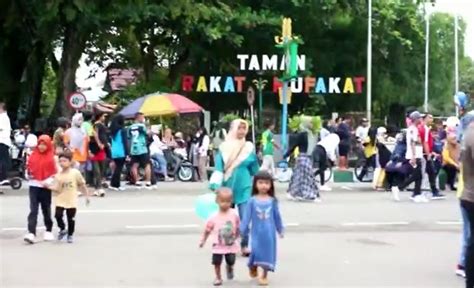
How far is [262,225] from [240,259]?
4.80 ft

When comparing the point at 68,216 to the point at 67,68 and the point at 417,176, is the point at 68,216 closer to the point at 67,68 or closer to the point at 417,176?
the point at 417,176

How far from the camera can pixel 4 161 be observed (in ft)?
61.1

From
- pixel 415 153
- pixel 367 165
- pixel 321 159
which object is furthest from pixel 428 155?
pixel 367 165

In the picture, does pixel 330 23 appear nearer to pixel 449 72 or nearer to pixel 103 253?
pixel 449 72

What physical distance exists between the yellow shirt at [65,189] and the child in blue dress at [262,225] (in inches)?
127

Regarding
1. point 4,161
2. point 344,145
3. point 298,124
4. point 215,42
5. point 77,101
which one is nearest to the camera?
point 4,161

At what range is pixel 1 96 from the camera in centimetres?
3381

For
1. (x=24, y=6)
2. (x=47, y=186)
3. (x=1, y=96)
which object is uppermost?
(x=24, y=6)

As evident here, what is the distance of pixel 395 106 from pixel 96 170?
112 feet

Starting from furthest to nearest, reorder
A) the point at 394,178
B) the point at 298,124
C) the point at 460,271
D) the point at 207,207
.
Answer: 1. the point at 298,124
2. the point at 394,178
3. the point at 460,271
4. the point at 207,207

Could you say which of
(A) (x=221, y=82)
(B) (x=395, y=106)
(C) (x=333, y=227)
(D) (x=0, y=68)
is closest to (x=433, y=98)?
(B) (x=395, y=106)

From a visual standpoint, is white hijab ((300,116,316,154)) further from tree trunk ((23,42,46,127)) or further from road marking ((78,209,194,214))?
tree trunk ((23,42,46,127))

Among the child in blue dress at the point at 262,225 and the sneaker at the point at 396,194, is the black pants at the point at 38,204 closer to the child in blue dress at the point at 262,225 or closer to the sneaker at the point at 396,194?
the child in blue dress at the point at 262,225

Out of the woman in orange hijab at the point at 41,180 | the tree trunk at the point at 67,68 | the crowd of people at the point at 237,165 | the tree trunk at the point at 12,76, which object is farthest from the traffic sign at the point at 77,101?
the woman in orange hijab at the point at 41,180
